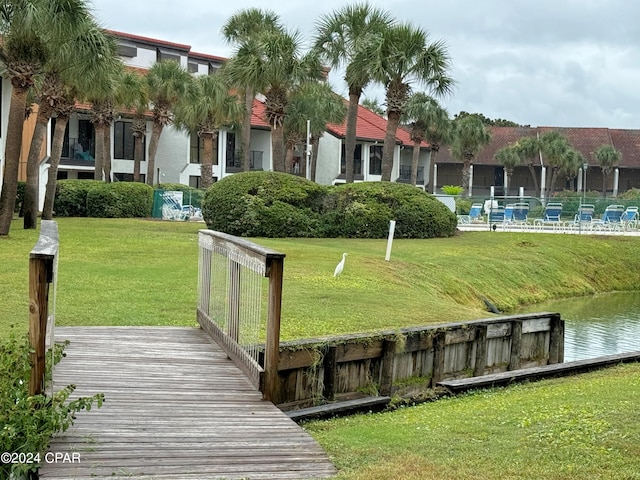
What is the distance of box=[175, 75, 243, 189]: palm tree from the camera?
4489cm

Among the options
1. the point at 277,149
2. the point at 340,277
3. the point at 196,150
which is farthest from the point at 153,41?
the point at 340,277

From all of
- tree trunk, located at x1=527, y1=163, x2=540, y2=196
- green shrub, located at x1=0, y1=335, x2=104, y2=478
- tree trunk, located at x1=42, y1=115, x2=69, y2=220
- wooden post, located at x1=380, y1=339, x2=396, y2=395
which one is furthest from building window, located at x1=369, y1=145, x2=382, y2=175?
green shrub, located at x1=0, y1=335, x2=104, y2=478

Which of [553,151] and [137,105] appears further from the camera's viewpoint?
[553,151]

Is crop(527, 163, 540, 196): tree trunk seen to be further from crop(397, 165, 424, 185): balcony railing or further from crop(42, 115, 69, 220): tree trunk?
crop(42, 115, 69, 220): tree trunk

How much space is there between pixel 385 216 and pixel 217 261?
75.4ft

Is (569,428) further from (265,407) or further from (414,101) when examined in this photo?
(414,101)

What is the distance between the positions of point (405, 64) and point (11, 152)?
17019 millimetres

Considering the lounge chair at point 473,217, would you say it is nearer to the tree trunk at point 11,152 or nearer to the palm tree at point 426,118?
the palm tree at point 426,118

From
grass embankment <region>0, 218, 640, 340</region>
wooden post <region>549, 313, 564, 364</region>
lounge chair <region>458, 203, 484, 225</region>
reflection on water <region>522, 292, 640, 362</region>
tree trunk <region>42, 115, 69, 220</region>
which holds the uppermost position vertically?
tree trunk <region>42, 115, 69, 220</region>

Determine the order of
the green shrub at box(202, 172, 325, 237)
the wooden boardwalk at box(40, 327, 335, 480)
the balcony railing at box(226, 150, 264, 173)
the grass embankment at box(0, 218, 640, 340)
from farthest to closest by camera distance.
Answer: the balcony railing at box(226, 150, 264, 173) → the green shrub at box(202, 172, 325, 237) → the grass embankment at box(0, 218, 640, 340) → the wooden boardwalk at box(40, 327, 335, 480)

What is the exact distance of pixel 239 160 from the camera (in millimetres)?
59125

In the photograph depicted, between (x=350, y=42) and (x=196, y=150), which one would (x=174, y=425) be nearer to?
(x=350, y=42)

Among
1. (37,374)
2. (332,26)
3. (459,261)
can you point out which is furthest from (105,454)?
(332,26)

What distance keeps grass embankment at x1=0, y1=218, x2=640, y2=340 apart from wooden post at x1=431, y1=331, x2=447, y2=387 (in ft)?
3.98
